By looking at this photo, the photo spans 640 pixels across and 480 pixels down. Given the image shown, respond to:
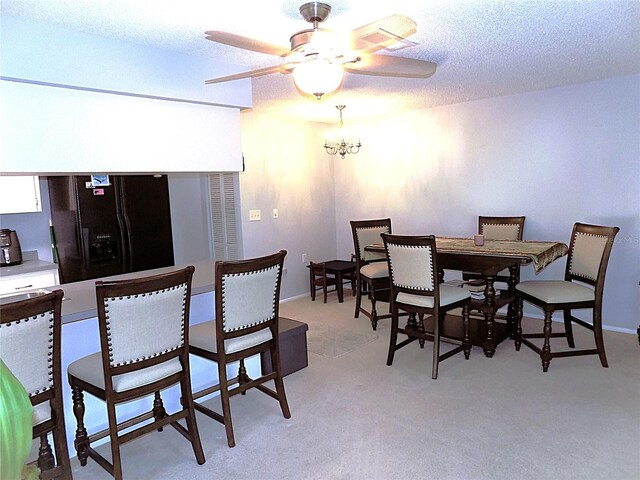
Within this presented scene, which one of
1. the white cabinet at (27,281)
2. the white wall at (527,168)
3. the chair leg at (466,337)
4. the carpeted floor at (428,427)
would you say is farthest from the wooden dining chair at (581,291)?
the white cabinet at (27,281)

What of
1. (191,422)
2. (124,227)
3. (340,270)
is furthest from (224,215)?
(191,422)

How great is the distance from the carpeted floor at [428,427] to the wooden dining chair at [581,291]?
154 millimetres

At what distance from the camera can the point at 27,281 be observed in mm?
3859

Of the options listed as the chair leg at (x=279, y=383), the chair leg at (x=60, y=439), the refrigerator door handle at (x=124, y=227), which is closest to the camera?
the chair leg at (x=60, y=439)

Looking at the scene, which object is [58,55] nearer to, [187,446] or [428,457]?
[187,446]


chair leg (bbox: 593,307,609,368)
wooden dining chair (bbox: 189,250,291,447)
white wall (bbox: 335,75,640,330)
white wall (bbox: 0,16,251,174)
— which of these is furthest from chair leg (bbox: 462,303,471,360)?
white wall (bbox: 0,16,251,174)

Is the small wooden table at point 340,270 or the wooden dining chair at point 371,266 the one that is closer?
the wooden dining chair at point 371,266

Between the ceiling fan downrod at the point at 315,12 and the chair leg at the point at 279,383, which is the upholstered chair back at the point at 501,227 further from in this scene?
the ceiling fan downrod at the point at 315,12

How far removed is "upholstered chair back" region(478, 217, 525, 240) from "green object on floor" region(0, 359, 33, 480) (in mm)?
4229

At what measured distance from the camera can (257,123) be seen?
17.1 ft

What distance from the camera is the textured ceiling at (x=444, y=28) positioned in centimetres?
217

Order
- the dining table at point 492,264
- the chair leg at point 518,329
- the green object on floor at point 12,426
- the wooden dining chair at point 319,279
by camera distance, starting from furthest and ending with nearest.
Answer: the wooden dining chair at point 319,279 < the chair leg at point 518,329 < the dining table at point 492,264 < the green object on floor at point 12,426

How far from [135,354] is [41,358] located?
0.38 meters

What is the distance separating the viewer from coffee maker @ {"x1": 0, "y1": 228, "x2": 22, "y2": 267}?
13.3 ft
